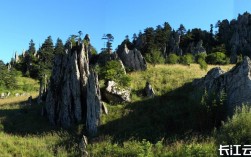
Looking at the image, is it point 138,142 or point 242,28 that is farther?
point 242,28

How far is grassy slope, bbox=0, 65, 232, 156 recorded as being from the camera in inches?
783

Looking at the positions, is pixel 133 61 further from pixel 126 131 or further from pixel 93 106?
pixel 126 131

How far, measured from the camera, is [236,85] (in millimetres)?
22859

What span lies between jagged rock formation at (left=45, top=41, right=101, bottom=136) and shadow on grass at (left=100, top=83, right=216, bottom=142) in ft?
6.90

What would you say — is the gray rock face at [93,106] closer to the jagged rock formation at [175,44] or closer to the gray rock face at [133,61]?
the gray rock face at [133,61]

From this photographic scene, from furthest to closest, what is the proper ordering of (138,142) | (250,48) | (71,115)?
(250,48)
(71,115)
(138,142)

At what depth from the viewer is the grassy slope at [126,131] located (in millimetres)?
19883

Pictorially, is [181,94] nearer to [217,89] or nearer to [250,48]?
[217,89]

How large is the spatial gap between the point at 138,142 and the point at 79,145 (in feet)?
12.2

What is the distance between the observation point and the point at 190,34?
103125mm

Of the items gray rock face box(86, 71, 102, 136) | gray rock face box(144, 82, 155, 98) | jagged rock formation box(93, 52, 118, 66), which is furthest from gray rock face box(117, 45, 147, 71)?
A: gray rock face box(86, 71, 102, 136)

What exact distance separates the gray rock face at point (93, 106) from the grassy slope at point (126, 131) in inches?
23.5

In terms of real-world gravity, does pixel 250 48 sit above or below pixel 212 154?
above

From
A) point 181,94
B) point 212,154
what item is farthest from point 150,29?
point 212,154
